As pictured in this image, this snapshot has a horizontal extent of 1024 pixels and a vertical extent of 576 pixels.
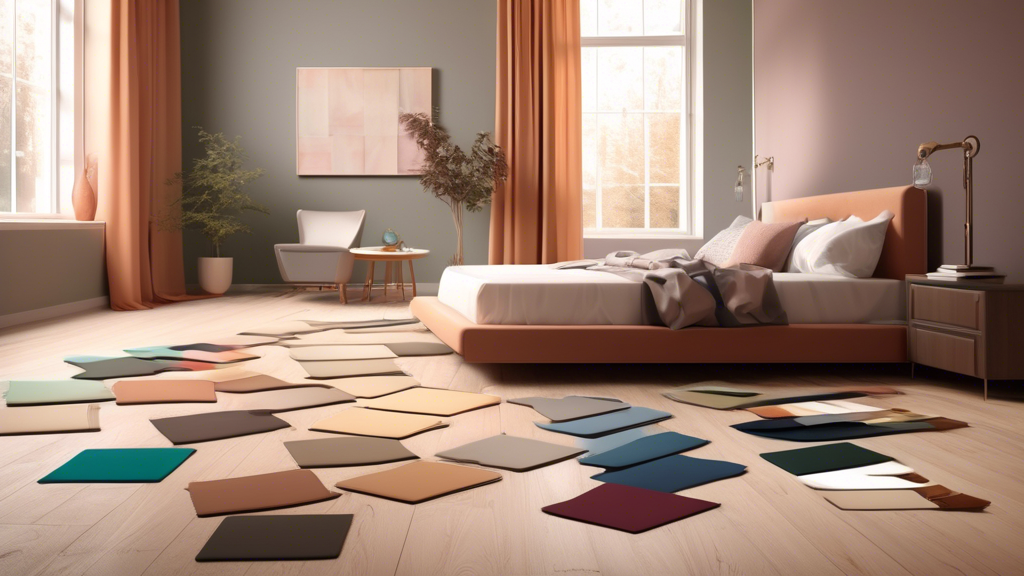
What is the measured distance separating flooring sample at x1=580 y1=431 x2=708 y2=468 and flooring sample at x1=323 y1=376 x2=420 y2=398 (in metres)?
1.11

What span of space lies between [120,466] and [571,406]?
145 centimetres

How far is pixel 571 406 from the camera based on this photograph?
2.81 m

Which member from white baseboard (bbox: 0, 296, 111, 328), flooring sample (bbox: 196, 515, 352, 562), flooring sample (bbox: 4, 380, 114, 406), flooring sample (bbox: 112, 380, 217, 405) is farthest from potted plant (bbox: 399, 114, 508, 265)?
flooring sample (bbox: 196, 515, 352, 562)

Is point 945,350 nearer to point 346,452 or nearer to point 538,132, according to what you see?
point 346,452

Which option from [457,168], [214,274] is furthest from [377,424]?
[214,274]

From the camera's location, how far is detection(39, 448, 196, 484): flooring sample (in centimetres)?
194

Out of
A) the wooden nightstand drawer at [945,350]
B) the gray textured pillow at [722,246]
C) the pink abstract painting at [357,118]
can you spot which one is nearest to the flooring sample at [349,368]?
the gray textured pillow at [722,246]

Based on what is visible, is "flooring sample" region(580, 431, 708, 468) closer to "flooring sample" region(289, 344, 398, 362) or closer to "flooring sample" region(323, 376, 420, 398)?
"flooring sample" region(323, 376, 420, 398)

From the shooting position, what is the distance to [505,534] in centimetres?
162

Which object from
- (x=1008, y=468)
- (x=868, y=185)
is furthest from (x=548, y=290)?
(x=868, y=185)

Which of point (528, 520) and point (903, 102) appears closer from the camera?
point (528, 520)

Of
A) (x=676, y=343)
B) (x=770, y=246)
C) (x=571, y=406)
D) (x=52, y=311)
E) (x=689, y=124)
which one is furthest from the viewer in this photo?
(x=689, y=124)

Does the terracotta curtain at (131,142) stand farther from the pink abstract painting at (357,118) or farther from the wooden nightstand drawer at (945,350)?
the wooden nightstand drawer at (945,350)

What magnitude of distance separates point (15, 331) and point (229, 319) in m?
1.28
